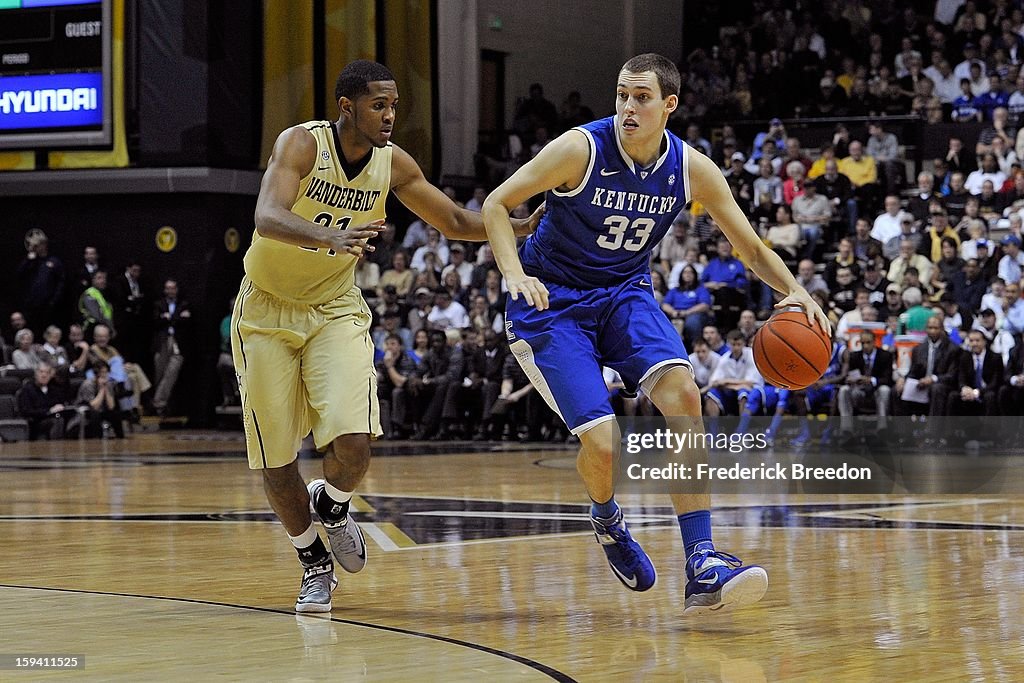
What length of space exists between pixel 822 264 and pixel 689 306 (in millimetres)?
1856

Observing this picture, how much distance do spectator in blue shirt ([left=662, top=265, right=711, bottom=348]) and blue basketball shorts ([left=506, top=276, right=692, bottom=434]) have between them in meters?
8.86

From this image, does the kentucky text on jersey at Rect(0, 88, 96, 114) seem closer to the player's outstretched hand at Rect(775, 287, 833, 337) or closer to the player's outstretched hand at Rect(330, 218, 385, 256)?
the player's outstretched hand at Rect(330, 218, 385, 256)

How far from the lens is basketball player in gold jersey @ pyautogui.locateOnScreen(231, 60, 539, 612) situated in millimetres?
5109

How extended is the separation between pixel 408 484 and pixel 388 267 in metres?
8.09

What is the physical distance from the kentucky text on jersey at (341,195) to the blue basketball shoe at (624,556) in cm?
136

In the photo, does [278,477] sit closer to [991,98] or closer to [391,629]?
[391,629]

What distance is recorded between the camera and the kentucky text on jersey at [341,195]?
5180 millimetres

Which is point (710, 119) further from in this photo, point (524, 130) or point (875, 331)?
point (875, 331)

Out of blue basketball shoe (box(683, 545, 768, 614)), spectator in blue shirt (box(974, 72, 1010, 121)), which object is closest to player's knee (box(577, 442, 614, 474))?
blue basketball shoe (box(683, 545, 768, 614))

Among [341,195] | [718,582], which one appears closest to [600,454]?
[718,582]

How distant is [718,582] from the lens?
4.69 m

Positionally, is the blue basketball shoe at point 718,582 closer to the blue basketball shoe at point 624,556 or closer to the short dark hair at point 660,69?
the blue basketball shoe at point 624,556

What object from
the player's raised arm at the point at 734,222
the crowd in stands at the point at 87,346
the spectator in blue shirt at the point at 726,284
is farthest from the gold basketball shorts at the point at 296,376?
the crowd in stands at the point at 87,346

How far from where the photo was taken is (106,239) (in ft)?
62.5
